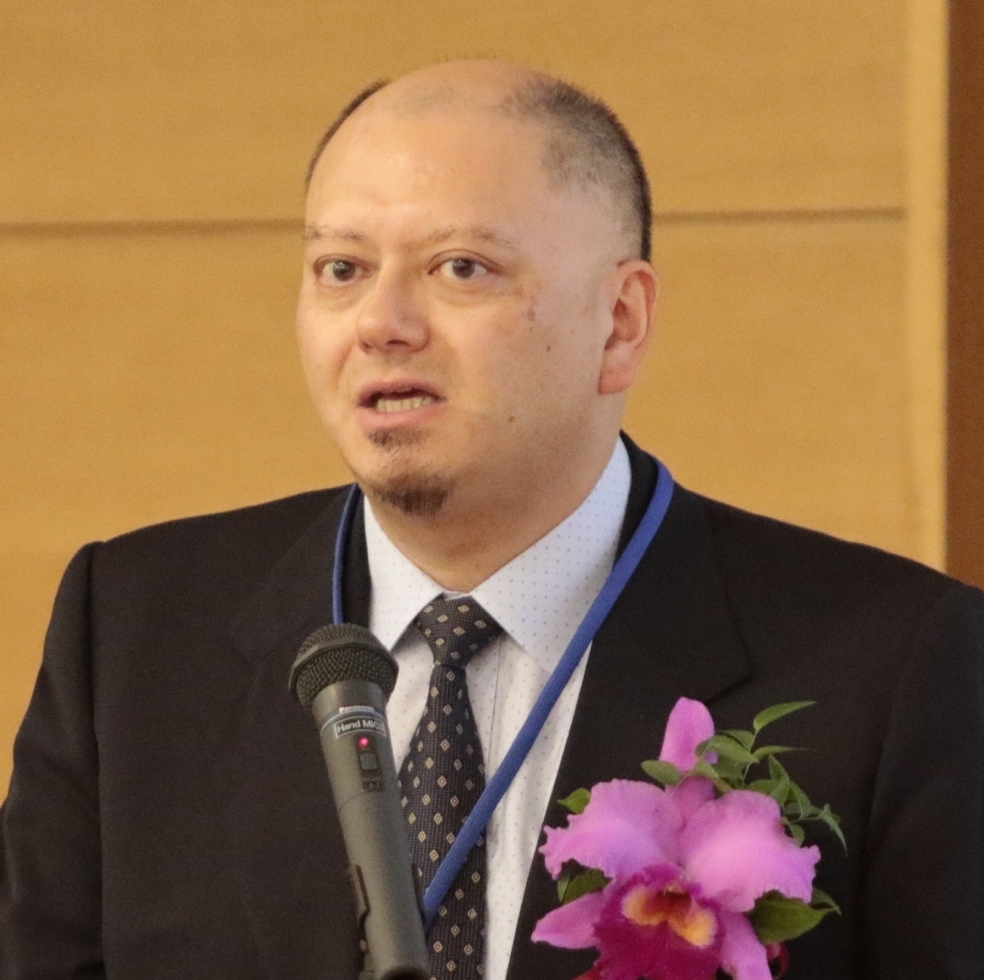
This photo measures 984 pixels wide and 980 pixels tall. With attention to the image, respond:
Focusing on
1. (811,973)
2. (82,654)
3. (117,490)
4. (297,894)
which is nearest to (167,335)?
(117,490)

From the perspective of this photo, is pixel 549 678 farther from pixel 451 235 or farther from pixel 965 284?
pixel 965 284

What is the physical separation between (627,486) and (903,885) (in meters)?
0.53

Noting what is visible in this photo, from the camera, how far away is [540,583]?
5.90ft

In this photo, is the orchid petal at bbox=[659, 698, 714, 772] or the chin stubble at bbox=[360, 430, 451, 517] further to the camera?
the chin stubble at bbox=[360, 430, 451, 517]

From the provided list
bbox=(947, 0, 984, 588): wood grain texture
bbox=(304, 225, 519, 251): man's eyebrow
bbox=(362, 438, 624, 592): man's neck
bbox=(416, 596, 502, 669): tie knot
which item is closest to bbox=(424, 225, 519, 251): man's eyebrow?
bbox=(304, 225, 519, 251): man's eyebrow

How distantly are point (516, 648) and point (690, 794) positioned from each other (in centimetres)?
59

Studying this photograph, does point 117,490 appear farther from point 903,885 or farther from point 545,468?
point 903,885

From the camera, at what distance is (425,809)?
5.48ft

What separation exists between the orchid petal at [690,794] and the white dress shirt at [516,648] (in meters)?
0.50

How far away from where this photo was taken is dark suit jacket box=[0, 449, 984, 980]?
1.66 meters

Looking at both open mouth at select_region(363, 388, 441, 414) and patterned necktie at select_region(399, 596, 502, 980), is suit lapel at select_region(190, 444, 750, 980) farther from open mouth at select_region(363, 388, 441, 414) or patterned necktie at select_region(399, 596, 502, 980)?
open mouth at select_region(363, 388, 441, 414)

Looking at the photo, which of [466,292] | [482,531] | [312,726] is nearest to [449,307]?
[466,292]

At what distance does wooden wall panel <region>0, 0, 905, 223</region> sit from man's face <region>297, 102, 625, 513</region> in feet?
3.02

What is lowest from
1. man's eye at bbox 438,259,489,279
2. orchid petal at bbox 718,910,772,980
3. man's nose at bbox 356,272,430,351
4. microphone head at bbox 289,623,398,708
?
orchid petal at bbox 718,910,772,980
